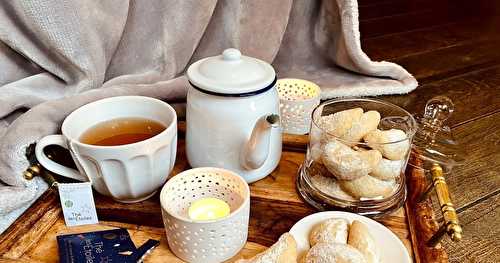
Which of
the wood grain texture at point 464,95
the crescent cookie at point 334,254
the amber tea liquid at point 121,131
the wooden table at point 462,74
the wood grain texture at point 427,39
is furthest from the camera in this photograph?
the wood grain texture at point 427,39

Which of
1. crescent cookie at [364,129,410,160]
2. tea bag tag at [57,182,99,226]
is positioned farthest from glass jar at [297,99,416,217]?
tea bag tag at [57,182,99,226]

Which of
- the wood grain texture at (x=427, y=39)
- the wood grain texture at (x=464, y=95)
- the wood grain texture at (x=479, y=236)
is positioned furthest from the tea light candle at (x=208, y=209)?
the wood grain texture at (x=427, y=39)

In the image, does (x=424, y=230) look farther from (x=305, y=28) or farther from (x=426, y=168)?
(x=305, y=28)

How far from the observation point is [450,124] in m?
0.79

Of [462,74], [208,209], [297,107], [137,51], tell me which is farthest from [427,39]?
[208,209]

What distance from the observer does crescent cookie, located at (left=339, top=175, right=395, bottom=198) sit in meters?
0.52

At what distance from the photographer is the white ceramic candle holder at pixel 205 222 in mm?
455

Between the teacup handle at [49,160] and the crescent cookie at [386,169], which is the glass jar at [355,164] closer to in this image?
the crescent cookie at [386,169]

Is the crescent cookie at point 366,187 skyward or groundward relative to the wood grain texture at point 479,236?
skyward

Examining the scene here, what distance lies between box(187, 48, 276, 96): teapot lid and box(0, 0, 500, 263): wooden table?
0.13 metres

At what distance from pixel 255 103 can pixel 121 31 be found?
0.25 meters

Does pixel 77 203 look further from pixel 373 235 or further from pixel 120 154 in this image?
pixel 373 235

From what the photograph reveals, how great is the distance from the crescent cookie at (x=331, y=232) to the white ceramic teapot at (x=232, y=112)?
10cm

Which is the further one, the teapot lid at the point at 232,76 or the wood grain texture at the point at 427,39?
the wood grain texture at the point at 427,39
